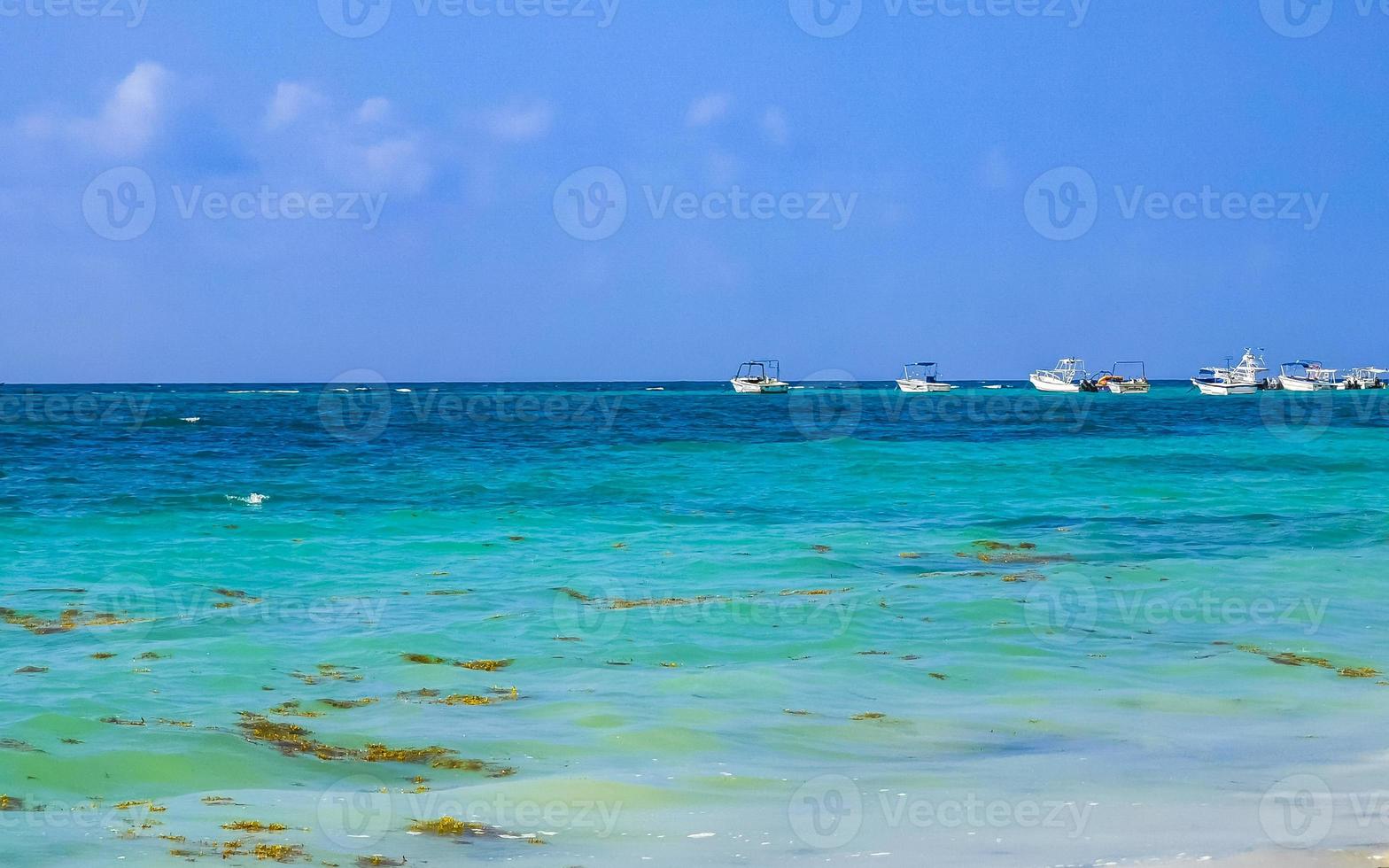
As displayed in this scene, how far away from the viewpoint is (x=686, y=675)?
9992 millimetres

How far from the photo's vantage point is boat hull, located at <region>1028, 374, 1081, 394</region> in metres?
137

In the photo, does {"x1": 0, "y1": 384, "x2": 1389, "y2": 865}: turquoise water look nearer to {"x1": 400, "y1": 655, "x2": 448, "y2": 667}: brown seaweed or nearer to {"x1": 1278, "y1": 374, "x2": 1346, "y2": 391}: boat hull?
{"x1": 400, "y1": 655, "x2": 448, "y2": 667}: brown seaweed

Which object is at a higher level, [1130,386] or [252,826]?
[1130,386]

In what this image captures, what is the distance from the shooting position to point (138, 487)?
2586cm

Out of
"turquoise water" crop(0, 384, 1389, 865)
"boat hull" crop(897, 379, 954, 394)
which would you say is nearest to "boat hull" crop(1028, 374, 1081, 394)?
"boat hull" crop(897, 379, 954, 394)
